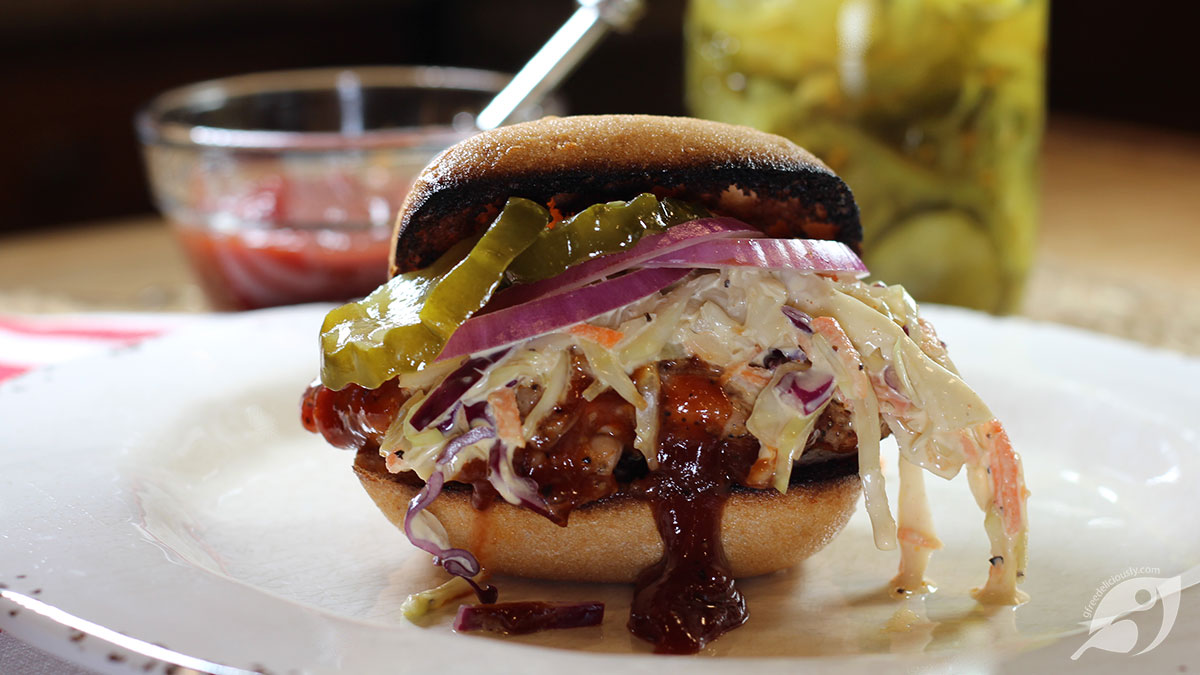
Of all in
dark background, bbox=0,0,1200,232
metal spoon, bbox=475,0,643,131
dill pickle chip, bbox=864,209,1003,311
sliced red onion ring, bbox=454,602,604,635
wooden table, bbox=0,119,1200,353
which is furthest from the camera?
dark background, bbox=0,0,1200,232

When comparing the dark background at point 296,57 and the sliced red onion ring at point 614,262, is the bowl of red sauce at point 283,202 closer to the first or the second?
the sliced red onion ring at point 614,262

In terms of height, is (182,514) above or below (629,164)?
below

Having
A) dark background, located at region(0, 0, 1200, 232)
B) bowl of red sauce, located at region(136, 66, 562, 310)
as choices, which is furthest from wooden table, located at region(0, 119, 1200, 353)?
dark background, located at region(0, 0, 1200, 232)

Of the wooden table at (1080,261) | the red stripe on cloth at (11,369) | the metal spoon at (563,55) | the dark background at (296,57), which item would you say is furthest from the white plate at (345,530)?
the dark background at (296,57)

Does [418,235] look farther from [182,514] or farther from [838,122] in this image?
[838,122]

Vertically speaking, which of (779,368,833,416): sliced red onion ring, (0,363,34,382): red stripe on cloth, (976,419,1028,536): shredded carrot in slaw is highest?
(779,368,833,416): sliced red onion ring

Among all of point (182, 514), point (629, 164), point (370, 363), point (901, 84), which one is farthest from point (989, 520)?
point (901, 84)

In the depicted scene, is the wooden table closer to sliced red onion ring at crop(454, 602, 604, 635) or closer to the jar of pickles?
the jar of pickles
